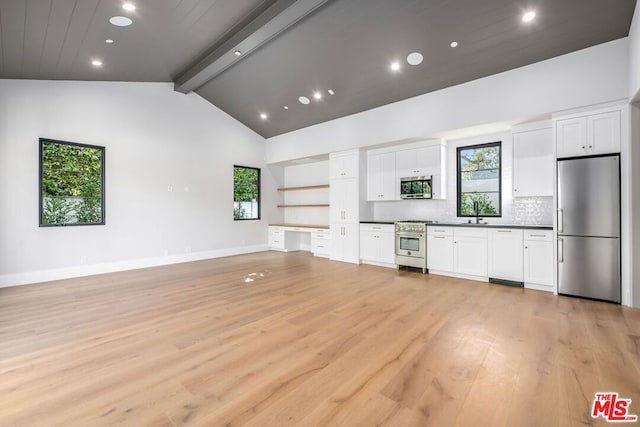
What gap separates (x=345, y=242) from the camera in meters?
6.79

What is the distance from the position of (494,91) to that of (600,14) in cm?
133

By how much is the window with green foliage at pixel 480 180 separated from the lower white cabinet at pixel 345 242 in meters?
2.20

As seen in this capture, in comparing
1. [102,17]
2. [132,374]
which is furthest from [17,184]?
[132,374]

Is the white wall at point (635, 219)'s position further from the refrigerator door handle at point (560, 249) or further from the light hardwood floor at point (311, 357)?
the refrigerator door handle at point (560, 249)

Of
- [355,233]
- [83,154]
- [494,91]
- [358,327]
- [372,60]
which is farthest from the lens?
[355,233]

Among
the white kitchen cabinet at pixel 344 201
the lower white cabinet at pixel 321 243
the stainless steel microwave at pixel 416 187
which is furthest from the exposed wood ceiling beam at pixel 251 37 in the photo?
the lower white cabinet at pixel 321 243

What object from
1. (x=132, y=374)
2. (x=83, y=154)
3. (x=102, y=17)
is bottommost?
(x=132, y=374)

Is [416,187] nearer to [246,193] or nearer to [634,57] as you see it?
[634,57]

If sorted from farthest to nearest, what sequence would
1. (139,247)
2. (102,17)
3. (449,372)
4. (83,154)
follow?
(139,247)
(83,154)
(102,17)
(449,372)

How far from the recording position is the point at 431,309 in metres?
3.54

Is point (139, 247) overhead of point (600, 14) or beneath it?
beneath

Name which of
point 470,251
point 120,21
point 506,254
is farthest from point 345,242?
point 120,21

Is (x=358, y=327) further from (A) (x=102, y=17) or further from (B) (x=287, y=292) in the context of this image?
(A) (x=102, y=17)

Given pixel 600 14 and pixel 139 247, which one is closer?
pixel 600 14
